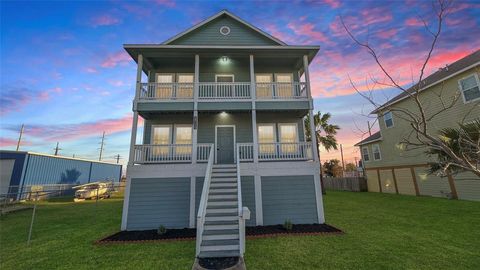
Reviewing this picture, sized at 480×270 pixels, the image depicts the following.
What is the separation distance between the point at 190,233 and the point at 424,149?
1979 centimetres

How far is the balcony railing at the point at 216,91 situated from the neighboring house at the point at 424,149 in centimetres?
444

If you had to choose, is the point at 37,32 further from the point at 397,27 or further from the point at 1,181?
the point at 397,27

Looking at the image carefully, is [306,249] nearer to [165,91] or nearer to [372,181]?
[165,91]

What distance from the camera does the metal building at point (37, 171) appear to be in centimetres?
1869

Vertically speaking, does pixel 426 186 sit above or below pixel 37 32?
below

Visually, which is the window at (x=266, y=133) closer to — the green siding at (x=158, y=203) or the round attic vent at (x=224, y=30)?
the green siding at (x=158, y=203)

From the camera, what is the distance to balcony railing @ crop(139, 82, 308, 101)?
10078 mm

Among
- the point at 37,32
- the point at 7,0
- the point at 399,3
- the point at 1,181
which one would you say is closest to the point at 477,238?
the point at 399,3

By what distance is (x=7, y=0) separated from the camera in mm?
8695

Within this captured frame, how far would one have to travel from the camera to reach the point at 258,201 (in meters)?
8.94

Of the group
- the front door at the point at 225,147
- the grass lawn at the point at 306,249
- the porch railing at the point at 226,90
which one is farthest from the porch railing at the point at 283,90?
the grass lawn at the point at 306,249

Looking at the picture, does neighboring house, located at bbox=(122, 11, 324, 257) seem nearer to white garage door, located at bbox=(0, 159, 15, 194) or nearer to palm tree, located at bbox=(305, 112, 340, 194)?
palm tree, located at bbox=(305, 112, 340, 194)

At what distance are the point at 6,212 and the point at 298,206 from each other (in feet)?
59.8

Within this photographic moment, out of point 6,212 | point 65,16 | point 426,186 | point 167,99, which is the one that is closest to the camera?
point 167,99
